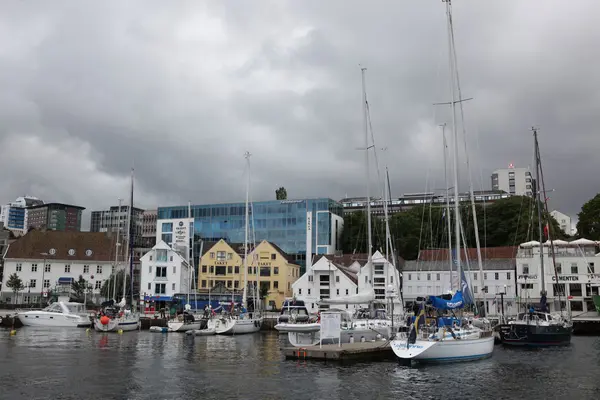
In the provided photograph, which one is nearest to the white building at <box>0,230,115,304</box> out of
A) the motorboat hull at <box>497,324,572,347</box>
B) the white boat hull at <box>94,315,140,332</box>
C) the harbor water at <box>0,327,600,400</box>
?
the white boat hull at <box>94,315,140,332</box>

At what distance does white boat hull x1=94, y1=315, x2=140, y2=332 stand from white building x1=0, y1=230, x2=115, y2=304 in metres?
35.0

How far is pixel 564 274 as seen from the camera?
8125 centimetres

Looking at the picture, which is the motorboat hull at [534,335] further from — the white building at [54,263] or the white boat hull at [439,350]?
the white building at [54,263]

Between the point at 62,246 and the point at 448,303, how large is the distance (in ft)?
276

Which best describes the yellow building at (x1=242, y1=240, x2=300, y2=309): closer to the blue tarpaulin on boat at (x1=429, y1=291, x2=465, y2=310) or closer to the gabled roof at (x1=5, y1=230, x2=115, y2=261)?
the gabled roof at (x1=5, y1=230, x2=115, y2=261)

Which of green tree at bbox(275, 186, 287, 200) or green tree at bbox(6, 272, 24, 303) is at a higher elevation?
green tree at bbox(275, 186, 287, 200)

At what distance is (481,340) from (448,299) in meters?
3.87

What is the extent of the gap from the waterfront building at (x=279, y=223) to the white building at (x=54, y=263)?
2215 cm

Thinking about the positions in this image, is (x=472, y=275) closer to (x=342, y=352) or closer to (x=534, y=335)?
(x=534, y=335)

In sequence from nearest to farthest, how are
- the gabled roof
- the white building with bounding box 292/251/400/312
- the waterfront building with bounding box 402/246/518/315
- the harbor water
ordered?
the harbor water, the waterfront building with bounding box 402/246/518/315, the white building with bounding box 292/251/400/312, the gabled roof

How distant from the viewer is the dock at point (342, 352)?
128 ft

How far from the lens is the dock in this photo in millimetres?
38938

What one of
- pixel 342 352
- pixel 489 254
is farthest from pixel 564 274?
pixel 342 352

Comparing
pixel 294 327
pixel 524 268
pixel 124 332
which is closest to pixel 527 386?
pixel 294 327
